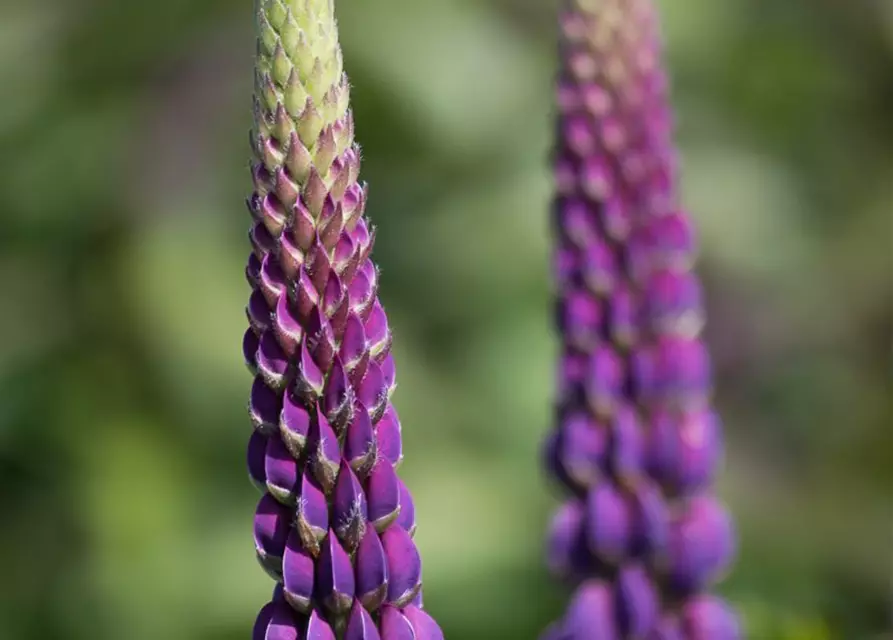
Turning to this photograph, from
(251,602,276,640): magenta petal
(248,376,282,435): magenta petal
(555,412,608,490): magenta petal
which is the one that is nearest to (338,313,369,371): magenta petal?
(248,376,282,435): magenta petal

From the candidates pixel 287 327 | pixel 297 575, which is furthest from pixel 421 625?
pixel 287 327

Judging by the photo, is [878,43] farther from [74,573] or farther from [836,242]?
[74,573]

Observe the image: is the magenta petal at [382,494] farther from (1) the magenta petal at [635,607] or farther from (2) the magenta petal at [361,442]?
(1) the magenta petal at [635,607]

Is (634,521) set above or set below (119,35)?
below

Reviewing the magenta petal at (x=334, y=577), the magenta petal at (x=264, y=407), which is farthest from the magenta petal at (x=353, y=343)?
the magenta petal at (x=334, y=577)

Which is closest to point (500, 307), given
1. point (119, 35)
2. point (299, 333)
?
point (119, 35)

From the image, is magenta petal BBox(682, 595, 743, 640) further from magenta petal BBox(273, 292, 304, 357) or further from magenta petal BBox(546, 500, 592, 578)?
magenta petal BBox(273, 292, 304, 357)

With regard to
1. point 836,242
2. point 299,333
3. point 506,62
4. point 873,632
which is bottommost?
point 873,632
